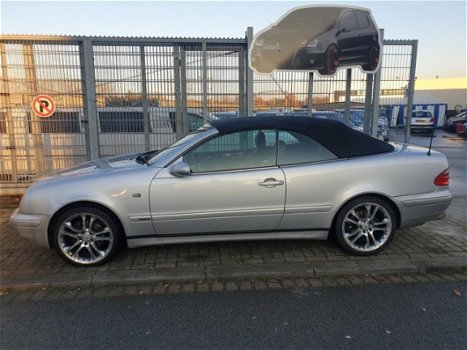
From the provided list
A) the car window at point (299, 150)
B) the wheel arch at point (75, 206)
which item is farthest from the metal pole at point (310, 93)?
the wheel arch at point (75, 206)

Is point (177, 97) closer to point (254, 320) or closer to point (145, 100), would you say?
point (145, 100)

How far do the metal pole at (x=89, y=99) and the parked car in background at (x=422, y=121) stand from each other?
81.2ft

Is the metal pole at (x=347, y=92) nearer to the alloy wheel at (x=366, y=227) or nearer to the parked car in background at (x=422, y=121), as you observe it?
the alloy wheel at (x=366, y=227)

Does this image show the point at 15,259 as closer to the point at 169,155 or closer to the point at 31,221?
the point at 31,221

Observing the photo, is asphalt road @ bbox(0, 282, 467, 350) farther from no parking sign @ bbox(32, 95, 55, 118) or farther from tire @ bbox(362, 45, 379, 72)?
tire @ bbox(362, 45, 379, 72)

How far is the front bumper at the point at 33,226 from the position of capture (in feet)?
11.8

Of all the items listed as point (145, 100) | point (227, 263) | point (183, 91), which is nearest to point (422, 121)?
point (183, 91)

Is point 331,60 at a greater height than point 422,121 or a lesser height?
greater

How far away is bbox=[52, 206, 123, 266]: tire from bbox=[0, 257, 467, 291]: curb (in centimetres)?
19

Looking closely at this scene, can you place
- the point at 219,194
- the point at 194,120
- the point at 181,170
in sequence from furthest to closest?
the point at 194,120
the point at 219,194
the point at 181,170

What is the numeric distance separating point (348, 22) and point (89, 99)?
5039 mm

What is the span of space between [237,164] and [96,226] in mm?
1601

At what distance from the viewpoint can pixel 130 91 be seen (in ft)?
21.9

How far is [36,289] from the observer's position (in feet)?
11.0
